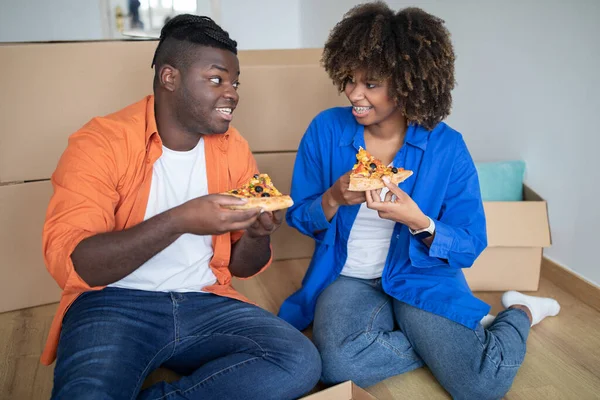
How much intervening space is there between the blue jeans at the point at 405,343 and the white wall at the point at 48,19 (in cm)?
296

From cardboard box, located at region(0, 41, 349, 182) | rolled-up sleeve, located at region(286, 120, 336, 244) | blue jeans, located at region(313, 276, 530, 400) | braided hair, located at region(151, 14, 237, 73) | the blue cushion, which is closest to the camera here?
braided hair, located at region(151, 14, 237, 73)

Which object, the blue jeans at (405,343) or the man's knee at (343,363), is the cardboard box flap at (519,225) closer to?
the blue jeans at (405,343)

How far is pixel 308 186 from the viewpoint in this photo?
1.96 meters

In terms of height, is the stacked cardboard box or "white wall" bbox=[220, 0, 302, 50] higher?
"white wall" bbox=[220, 0, 302, 50]

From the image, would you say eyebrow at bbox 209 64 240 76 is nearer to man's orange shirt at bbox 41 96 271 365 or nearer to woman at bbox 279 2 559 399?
man's orange shirt at bbox 41 96 271 365

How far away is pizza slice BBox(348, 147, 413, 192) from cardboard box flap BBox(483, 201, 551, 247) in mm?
753

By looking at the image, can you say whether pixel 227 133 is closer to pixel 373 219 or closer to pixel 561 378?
pixel 373 219

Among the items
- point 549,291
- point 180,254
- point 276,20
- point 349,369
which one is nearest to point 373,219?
point 349,369

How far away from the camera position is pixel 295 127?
98.7 inches

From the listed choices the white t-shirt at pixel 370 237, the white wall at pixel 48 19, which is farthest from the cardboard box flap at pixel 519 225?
the white wall at pixel 48 19

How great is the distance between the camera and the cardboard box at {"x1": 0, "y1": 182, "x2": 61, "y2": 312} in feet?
7.02

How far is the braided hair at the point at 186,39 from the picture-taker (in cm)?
156

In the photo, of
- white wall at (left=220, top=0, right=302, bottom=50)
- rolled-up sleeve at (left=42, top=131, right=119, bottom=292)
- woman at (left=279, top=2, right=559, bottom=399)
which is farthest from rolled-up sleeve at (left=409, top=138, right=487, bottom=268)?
white wall at (left=220, top=0, right=302, bottom=50)

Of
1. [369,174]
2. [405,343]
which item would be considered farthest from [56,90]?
[405,343]
